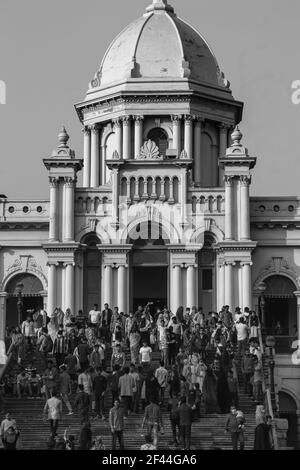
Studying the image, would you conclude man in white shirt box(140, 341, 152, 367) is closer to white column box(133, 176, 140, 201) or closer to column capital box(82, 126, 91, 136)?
white column box(133, 176, 140, 201)

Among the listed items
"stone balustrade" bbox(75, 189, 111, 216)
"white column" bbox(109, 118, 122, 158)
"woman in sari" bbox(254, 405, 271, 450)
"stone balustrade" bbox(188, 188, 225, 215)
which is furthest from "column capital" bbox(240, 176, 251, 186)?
"woman in sari" bbox(254, 405, 271, 450)

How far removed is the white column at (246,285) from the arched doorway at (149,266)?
11.9ft

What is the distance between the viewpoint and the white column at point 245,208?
61750mm

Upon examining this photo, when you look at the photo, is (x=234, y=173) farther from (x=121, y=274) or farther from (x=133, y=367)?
(x=133, y=367)

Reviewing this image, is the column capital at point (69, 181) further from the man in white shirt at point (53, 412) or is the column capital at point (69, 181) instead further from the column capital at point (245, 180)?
the man in white shirt at point (53, 412)

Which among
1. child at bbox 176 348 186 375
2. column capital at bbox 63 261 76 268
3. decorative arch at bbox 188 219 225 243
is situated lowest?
child at bbox 176 348 186 375

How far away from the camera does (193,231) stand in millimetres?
62156

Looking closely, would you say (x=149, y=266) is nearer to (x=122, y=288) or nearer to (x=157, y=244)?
(x=157, y=244)

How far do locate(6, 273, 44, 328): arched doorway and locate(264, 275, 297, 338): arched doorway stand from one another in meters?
10.8

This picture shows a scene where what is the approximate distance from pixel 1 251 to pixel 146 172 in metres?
7.97

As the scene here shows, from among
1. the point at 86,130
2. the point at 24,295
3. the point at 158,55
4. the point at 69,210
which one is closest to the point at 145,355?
the point at 69,210

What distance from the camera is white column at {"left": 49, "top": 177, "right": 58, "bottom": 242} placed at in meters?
62.2

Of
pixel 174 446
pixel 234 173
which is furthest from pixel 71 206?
pixel 174 446

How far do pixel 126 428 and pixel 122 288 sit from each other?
18467 mm
